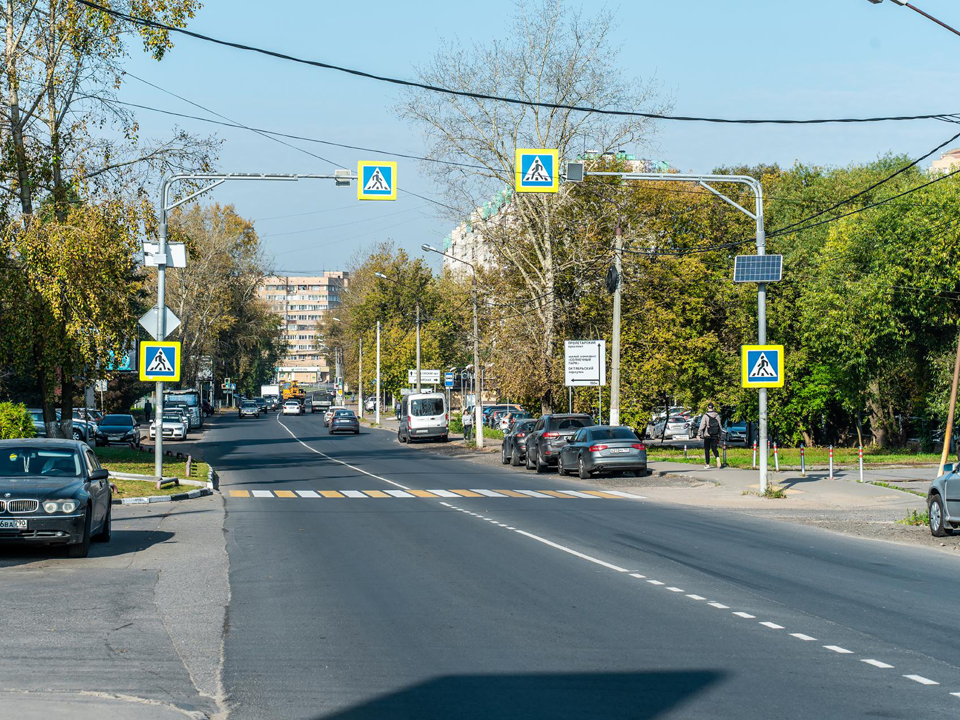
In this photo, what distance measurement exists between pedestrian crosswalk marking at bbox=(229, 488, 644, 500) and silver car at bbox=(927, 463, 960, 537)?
31.7ft

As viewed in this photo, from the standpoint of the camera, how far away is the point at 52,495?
14.2 meters

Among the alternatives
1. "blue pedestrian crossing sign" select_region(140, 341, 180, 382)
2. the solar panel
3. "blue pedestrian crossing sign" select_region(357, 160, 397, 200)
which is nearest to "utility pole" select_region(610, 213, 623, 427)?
the solar panel

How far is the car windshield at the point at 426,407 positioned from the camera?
6166 centimetres

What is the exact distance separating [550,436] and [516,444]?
12.8 ft

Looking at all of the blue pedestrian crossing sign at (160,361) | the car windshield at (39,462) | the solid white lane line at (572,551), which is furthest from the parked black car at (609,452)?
the car windshield at (39,462)

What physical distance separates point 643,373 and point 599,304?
4263 mm

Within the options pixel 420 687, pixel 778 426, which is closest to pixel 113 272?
pixel 420 687

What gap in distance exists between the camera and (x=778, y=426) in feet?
173

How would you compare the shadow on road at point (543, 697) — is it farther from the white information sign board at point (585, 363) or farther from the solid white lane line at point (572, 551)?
the white information sign board at point (585, 363)

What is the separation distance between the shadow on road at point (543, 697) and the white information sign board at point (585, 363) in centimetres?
3390

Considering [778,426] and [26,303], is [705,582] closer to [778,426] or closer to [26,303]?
[26,303]

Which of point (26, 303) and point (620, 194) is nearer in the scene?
point (26, 303)

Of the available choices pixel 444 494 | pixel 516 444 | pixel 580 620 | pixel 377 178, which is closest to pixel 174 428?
pixel 516 444

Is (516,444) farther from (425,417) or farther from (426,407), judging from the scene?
(426,407)
